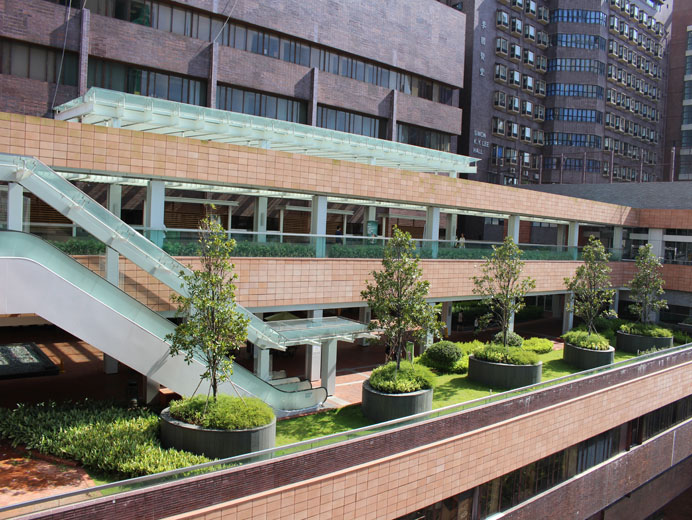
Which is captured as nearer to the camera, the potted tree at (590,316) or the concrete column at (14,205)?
the concrete column at (14,205)

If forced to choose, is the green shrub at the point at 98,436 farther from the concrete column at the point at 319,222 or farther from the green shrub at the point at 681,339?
the green shrub at the point at 681,339

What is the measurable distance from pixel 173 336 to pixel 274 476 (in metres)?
3.59

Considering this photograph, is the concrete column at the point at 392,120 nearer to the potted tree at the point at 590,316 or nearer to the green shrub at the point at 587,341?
the potted tree at the point at 590,316

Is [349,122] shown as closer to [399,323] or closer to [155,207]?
[155,207]

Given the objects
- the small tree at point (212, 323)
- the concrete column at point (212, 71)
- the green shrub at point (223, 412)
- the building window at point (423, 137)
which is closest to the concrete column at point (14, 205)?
the small tree at point (212, 323)

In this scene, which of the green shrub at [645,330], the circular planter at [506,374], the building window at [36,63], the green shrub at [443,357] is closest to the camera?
the circular planter at [506,374]

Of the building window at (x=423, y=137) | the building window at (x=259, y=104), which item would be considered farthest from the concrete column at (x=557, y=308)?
the building window at (x=259, y=104)

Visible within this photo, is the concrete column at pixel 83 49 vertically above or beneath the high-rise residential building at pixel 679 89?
beneath

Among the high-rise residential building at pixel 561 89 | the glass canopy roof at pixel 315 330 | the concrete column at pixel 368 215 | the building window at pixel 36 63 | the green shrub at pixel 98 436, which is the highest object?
the high-rise residential building at pixel 561 89

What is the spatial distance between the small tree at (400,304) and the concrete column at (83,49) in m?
16.6

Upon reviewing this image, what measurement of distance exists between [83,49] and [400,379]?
19690mm

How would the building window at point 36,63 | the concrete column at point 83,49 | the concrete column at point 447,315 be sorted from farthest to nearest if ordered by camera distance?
the concrete column at point 447,315 < the concrete column at point 83,49 < the building window at point 36,63

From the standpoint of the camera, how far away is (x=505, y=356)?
18.3 metres

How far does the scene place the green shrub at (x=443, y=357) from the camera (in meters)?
19.7
